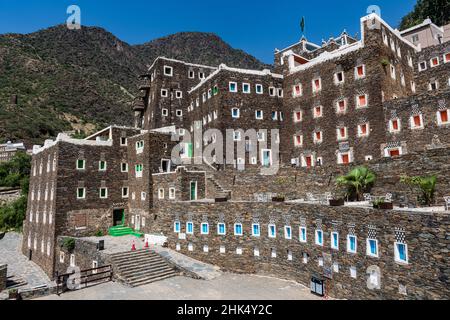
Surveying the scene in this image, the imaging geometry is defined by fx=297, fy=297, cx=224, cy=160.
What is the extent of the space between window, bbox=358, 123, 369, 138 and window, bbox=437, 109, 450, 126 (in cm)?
557

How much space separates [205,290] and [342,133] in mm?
20490

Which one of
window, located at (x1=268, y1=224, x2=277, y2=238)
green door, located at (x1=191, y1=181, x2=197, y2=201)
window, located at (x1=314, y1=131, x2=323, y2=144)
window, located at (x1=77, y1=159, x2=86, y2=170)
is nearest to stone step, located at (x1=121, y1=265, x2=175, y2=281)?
green door, located at (x1=191, y1=181, x2=197, y2=201)

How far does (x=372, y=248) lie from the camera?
47.2ft

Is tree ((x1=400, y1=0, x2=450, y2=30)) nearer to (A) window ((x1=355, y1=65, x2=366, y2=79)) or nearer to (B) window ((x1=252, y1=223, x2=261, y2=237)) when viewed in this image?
(A) window ((x1=355, y1=65, x2=366, y2=79))

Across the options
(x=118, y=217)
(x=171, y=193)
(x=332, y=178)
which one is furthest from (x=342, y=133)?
(x=118, y=217)

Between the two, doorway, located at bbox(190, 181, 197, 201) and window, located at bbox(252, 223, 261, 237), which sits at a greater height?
doorway, located at bbox(190, 181, 197, 201)

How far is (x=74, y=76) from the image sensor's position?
107 meters

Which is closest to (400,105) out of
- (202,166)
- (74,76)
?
(202,166)

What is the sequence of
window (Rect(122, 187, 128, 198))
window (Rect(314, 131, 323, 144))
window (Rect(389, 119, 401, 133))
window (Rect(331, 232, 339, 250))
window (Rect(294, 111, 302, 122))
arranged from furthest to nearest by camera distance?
window (Rect(122, 187, 128, 198))
window (Rect(294, 111, 302, 122))
window (Rect(314, 131, 323, 144))
window (Rect(389, 119, 401, 133))
window (Rect(331, 232, 339, 250))

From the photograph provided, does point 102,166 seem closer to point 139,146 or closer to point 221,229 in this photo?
point 139,146

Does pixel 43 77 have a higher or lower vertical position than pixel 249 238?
higher

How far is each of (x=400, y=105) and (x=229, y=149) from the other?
17.9 metres

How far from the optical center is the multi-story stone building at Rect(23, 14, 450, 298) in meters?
18.1
